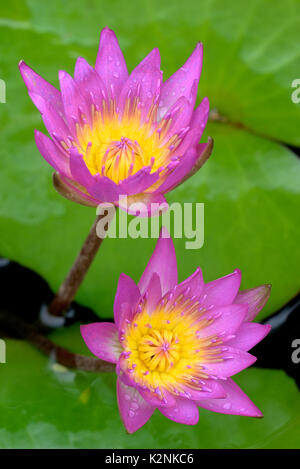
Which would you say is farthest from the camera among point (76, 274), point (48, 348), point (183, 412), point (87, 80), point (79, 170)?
point (48, 348)

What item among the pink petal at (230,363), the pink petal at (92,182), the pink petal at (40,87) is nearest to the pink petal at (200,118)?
the pink petal at (92,182)

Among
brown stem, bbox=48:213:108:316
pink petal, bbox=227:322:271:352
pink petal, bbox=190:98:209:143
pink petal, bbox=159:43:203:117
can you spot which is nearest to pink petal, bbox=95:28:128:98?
pink petal, bbox=159:43:203:117

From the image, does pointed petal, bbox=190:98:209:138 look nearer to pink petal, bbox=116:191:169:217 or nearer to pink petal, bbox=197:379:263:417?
pink petal, bbox=116:191:169:217

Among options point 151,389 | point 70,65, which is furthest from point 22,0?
point 151,389

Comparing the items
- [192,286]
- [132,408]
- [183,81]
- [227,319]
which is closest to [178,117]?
[183,81]

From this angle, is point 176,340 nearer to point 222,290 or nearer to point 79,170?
point 222,290
